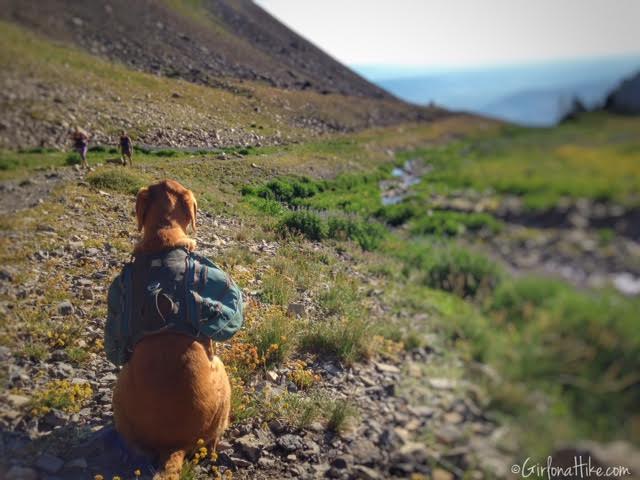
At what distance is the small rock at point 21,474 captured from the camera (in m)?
3.28

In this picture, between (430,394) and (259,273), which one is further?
(259,273)

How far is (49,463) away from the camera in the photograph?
3393 millimetres

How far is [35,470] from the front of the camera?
3.35 meters

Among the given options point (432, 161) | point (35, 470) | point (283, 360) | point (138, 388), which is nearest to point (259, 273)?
point (283, 360)

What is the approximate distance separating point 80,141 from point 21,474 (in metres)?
2.02

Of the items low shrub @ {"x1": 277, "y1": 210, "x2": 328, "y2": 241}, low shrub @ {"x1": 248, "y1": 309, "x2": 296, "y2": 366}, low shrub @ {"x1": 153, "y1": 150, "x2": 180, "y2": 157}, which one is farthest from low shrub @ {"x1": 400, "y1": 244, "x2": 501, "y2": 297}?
low shrub @ {"x1": 153, "y1": 150, "x2": 180, "y2": 157}

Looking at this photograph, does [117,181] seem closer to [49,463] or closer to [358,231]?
[358,231]

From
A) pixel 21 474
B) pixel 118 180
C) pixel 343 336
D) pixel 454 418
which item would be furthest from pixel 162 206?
pixel 454 418

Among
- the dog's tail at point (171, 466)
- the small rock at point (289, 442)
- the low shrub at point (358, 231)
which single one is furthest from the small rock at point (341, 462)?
the low shrub at point (358, 231)

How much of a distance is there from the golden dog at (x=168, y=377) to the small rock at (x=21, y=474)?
60 cm

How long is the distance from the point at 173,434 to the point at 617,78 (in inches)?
122

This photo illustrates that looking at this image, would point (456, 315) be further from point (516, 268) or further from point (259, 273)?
point (259, 273)

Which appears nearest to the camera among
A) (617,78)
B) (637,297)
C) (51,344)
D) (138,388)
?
(637,297)

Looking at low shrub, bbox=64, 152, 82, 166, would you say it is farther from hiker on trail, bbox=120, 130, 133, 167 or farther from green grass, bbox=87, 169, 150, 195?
hiker on trail, bbox=120, 130, 133, 167
